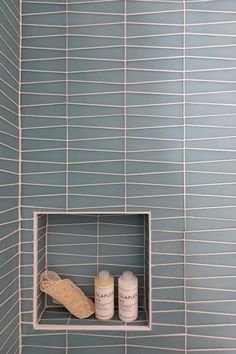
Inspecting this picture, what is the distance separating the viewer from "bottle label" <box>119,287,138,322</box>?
90 cm

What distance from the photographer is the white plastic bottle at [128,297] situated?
2.95 feet

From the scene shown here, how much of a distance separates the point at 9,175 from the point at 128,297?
53cm

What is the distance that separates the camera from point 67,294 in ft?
2.97

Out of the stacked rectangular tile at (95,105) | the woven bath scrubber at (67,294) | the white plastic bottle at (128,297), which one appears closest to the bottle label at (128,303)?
the white plastic bottle at (128,297)

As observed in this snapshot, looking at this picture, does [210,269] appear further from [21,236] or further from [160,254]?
[21,236]

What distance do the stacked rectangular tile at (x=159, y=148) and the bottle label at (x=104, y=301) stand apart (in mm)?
103

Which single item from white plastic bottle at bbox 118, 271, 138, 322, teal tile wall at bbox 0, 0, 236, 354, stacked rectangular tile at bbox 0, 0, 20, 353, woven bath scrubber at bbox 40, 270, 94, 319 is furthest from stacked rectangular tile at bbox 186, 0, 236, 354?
stacked rectangular tile at bbox 0, 0, 20, 353

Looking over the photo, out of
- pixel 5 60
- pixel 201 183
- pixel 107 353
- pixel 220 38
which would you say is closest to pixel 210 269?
pixel 201 183

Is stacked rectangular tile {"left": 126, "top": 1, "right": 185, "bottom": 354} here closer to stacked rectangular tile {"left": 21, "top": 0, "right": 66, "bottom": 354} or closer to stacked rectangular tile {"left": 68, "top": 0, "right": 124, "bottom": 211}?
stacked rectangular tile {"left": 68, "top": 0, "right": 124, "bottom": 211}

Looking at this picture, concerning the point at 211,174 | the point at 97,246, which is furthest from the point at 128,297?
the point at 211,174

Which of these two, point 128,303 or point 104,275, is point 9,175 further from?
point 128,303

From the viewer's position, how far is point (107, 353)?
2.94 ft

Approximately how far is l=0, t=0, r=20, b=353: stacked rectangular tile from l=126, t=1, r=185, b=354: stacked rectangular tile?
353 millimetres

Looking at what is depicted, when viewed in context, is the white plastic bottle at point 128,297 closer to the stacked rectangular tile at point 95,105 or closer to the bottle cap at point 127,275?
the bottle cap at point 127,275
